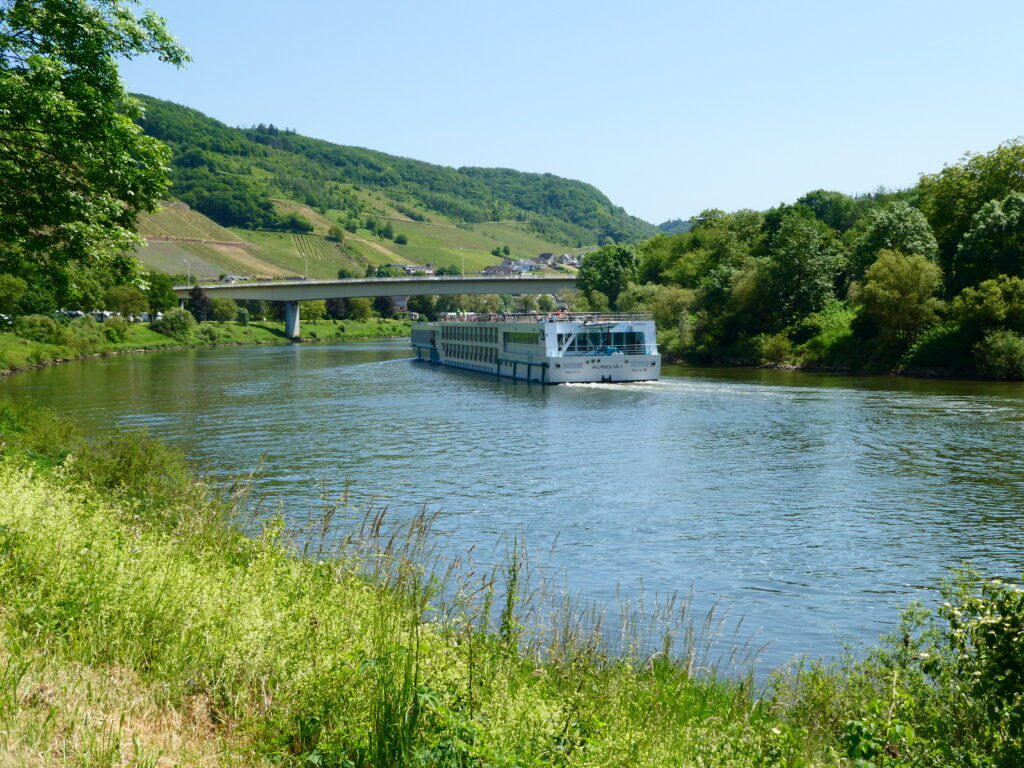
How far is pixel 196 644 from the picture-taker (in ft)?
23.5

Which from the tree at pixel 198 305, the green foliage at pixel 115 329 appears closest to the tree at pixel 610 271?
the tree at pixel 198 305

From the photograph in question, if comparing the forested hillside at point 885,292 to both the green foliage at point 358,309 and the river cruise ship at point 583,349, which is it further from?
the green foliage at point 358,309

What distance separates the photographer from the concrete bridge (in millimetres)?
118625

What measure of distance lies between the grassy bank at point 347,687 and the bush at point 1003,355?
155 feet

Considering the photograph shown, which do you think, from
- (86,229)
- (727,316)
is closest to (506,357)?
(727,316)

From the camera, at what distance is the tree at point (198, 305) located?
12538cm

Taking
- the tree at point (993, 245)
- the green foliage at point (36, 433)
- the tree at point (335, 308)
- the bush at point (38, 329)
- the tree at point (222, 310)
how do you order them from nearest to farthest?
the green foliage at point (36, 433)
the tree at point (993, 245)
the bush at point (38, 329)
the tree at point (222, 310)
the tree at point (335, 308)

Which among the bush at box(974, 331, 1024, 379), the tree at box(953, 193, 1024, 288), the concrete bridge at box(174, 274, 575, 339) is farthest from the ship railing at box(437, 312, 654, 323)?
the concrete bridge at box(174, 274, 575, 339)

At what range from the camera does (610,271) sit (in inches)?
4417

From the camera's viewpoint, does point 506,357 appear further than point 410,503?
Yes

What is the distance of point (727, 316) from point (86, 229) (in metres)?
67.4

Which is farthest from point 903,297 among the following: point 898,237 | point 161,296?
point 161,296

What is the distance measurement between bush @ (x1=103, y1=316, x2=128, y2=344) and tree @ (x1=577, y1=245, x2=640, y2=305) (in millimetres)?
54005

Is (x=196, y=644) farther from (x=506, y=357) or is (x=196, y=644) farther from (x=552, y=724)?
(x=506, y=357)
